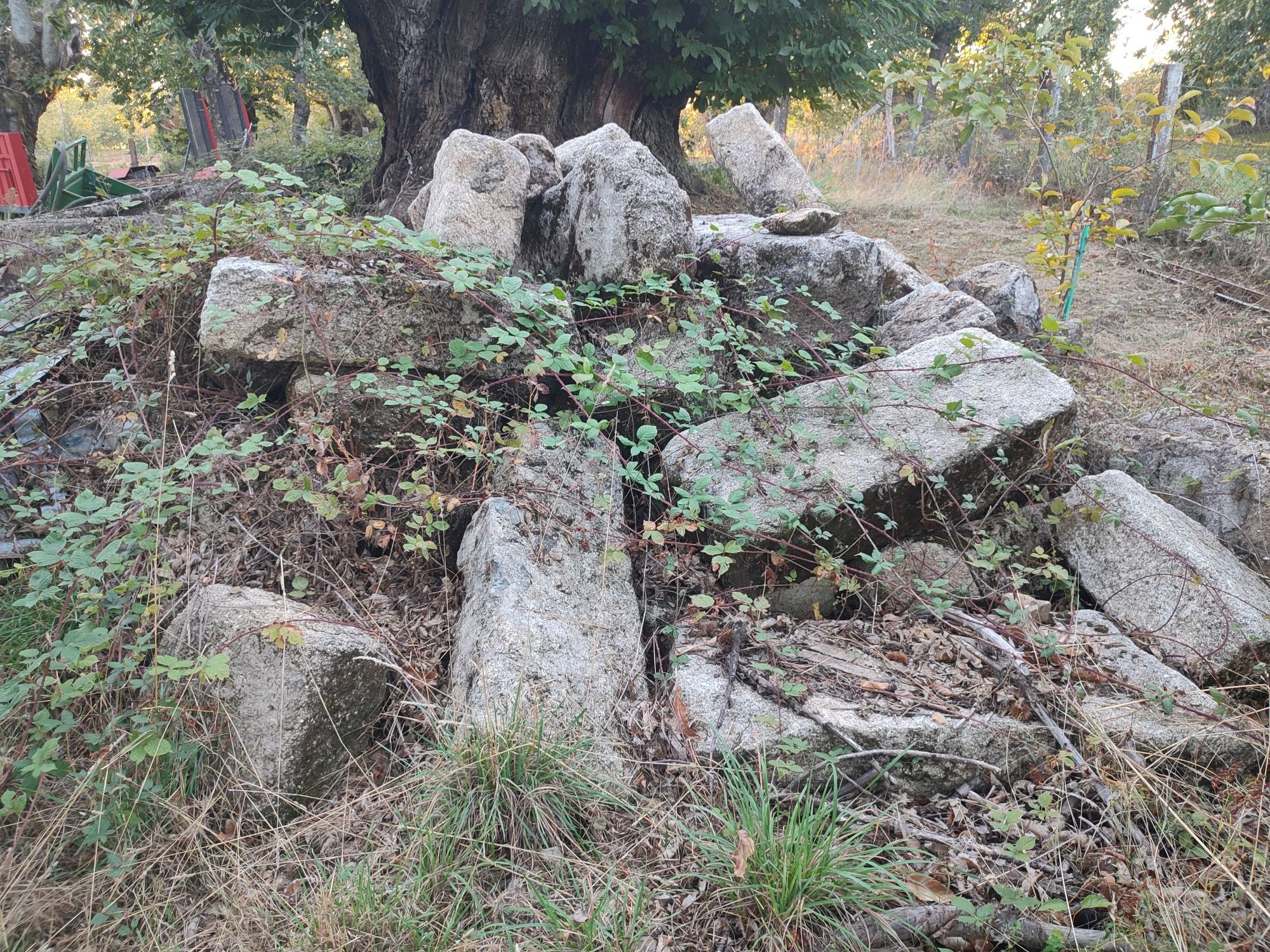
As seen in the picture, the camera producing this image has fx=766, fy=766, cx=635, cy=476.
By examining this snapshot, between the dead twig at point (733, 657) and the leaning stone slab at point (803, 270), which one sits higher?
the leaning stone slab at point (803, 270)

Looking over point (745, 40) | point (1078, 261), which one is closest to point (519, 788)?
point (1078, 261)

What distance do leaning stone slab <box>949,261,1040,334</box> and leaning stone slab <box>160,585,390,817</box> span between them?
440cm

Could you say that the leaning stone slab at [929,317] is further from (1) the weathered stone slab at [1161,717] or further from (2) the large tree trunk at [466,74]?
(2) the large tree trunk at [466,74]

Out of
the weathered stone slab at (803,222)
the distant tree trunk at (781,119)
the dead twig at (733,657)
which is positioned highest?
the distant tree trunk at (781,119)

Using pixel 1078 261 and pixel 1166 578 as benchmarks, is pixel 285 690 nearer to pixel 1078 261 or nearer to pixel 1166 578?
pixel 1166 578

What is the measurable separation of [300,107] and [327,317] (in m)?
14.3

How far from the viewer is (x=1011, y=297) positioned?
5039 millimetres

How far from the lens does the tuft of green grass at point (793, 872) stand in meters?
1.91

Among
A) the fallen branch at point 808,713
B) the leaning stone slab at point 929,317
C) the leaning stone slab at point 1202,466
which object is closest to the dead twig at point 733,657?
the fallen branch at point 808,713

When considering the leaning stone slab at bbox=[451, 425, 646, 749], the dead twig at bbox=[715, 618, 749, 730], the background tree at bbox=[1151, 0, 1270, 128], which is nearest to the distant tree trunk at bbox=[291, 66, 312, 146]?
the leaning stone slab at bbox=[451, 425, 646, 749]

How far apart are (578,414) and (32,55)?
46.4 feet

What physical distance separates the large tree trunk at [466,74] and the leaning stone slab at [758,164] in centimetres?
133

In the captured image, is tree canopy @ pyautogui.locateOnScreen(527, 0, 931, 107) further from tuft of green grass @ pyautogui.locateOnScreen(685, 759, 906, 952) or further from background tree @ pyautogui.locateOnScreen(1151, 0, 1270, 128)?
background tree @ pyautogui.locateOnScreen(1151, 0, 1270, 128)

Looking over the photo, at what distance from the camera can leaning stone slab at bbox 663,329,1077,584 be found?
318 centimetres
